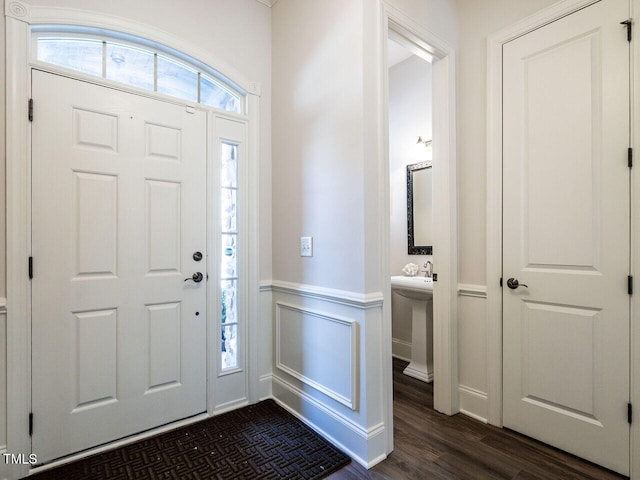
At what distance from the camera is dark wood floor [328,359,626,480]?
168 centimetres

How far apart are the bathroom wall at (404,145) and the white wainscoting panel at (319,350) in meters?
1.54

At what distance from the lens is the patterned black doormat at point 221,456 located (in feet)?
5.56

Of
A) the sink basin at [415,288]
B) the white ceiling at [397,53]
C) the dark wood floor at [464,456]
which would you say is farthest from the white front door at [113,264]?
the white ceiling at [397,53]

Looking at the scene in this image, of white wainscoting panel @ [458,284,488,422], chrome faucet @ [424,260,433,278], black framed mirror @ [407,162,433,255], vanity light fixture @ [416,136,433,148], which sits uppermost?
vanity light fixture @ [416,136,433,148]

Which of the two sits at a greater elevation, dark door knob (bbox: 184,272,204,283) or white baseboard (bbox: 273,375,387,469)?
dark door knob (bbox: 184,272,204,283)

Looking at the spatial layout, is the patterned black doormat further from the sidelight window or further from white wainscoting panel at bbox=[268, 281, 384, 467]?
the sidelight window

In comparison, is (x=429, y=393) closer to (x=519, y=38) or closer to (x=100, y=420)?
(x=100, y=420)

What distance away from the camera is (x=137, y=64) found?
2076 millimetres

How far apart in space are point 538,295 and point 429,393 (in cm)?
117

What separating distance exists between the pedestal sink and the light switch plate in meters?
1.05

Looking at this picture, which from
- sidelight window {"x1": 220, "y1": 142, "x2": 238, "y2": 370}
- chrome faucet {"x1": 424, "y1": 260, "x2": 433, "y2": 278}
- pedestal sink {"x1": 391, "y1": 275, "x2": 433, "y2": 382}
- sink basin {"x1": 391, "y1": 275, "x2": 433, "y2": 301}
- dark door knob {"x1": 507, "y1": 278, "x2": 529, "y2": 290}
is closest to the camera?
dark door knob {"x1": 507, "y1": 278, "x2": 529, "y2": 290}

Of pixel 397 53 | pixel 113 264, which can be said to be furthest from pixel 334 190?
pixel 397 53

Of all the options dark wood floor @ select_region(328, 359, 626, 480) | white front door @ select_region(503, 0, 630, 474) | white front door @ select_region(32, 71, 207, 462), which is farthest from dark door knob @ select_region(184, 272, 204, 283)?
white front door @ select_region(503, 0, 630, 474)

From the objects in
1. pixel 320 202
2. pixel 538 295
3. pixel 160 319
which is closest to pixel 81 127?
pixel 160 319
